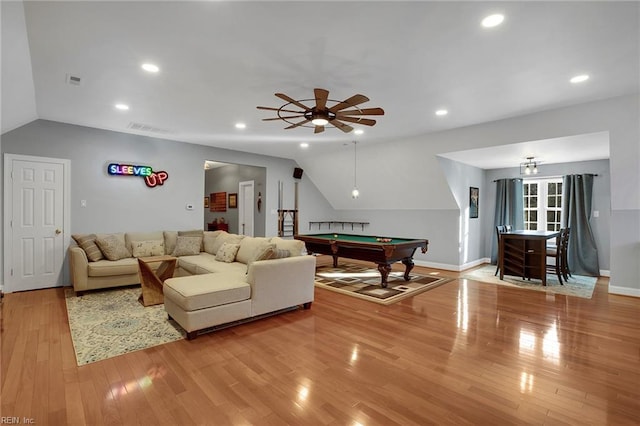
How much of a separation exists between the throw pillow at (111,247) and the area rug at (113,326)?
73cm

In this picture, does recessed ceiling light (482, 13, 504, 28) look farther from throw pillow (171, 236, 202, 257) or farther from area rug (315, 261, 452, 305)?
throw pillow (171, 236, 202, 257)

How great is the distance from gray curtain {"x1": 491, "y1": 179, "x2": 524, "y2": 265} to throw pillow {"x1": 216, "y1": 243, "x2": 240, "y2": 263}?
6418 mm

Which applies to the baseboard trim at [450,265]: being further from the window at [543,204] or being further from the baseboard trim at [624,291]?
the baseboard trim at [624,291]

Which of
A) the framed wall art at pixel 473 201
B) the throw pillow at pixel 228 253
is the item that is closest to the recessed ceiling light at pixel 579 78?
the framed wall art at pixel 473 201

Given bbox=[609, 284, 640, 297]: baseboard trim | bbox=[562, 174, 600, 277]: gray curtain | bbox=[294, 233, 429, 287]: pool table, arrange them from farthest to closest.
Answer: bbox=[562, 174, 600, 277]: gray curtain, bbox=[294, 233, 429, 287]: pool table, bbox=[609, 284, 640, 297]: baseboard trim

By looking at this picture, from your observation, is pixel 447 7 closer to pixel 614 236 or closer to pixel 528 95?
pixel 528 95

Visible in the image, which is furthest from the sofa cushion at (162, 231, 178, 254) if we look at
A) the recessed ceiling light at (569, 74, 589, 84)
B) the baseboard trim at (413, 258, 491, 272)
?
the recessed ceiling light at (569, 74, 589, 84)

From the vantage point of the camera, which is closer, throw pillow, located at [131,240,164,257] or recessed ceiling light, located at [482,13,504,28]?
recessed ceiling light, located at [482,13,504,28]

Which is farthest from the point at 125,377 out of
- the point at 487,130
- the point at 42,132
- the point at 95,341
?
the point at 487,130

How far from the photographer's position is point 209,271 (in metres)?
4.66

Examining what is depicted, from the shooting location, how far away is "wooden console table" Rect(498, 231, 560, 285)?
18.7 feet

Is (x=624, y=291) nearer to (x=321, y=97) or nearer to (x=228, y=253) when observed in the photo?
(x=321, y=97)

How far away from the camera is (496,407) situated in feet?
6.97

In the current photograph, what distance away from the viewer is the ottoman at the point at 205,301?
3209 mm
